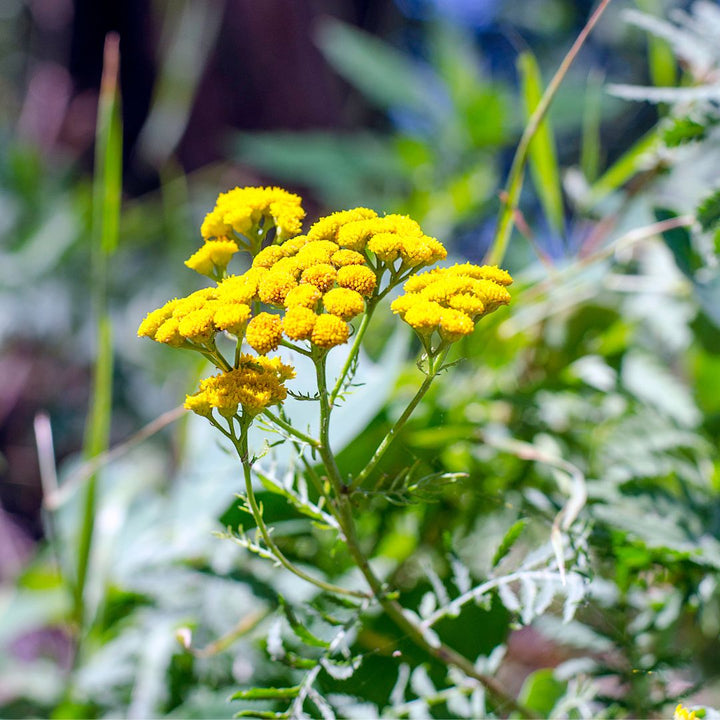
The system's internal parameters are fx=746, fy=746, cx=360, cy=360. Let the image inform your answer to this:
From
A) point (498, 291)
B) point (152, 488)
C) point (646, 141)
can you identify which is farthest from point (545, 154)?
point (152, 488)

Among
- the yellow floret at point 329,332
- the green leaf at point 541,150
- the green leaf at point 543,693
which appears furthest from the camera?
the green leaf at point 541,150

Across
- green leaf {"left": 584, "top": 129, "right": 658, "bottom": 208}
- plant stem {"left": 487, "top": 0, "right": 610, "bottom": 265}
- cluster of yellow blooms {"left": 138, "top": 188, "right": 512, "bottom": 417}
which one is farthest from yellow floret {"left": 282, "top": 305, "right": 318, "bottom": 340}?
green leaf {"left": 584, "top": 129, "right": 658, "bottom": 208}

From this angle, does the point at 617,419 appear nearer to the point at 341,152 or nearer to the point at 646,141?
the point at 646,141

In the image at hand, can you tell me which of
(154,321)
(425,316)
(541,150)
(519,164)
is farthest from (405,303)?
(541,150)

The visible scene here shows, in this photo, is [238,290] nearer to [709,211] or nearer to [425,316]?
[425,316]

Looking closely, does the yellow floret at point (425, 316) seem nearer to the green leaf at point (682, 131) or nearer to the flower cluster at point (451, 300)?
the flower cluster at point (451, 300)

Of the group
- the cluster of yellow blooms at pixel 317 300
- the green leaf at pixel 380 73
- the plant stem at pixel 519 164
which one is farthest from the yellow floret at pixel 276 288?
the green leaf at pixel 380 73

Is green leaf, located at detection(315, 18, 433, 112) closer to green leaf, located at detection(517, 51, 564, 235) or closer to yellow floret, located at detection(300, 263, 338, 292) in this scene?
green leaf, located at detection(517, 51, 564, 235)
